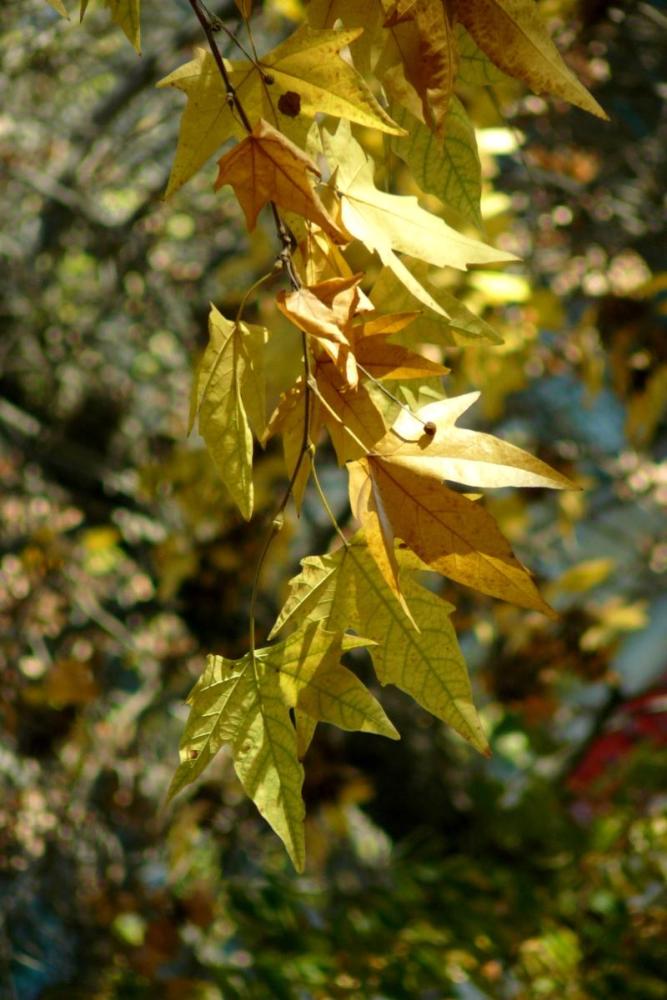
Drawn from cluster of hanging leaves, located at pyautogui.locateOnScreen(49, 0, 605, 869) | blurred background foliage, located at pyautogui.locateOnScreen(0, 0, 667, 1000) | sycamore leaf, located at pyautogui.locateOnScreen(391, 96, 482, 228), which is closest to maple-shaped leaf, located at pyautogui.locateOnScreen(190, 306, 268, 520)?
cluster of hanging leaves, located at pyautogui.locateOnScreen(49, 0, 605, 869)

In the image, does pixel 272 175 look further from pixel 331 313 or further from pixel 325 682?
pixel 325 682

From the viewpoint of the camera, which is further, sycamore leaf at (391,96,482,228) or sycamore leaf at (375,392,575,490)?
sycamore leaf at (391,96,482,228)

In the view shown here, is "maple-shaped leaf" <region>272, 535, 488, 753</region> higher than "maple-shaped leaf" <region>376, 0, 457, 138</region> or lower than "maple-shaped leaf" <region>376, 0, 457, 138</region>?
lower

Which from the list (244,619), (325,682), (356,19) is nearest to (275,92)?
(356,19)

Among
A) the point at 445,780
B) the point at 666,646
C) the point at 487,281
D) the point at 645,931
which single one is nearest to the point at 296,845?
the point at 487,281

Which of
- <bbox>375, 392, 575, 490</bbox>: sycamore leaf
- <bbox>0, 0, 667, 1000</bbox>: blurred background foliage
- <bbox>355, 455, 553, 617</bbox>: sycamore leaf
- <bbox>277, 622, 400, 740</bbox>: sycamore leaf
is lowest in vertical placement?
<bbox>0, 0, 667, 1000</bbox>: blurred background foliage

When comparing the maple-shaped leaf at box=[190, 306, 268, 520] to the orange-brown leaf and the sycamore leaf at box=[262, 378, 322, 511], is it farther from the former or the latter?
the orange-brown leaf

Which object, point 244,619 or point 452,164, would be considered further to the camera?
point 244,619
